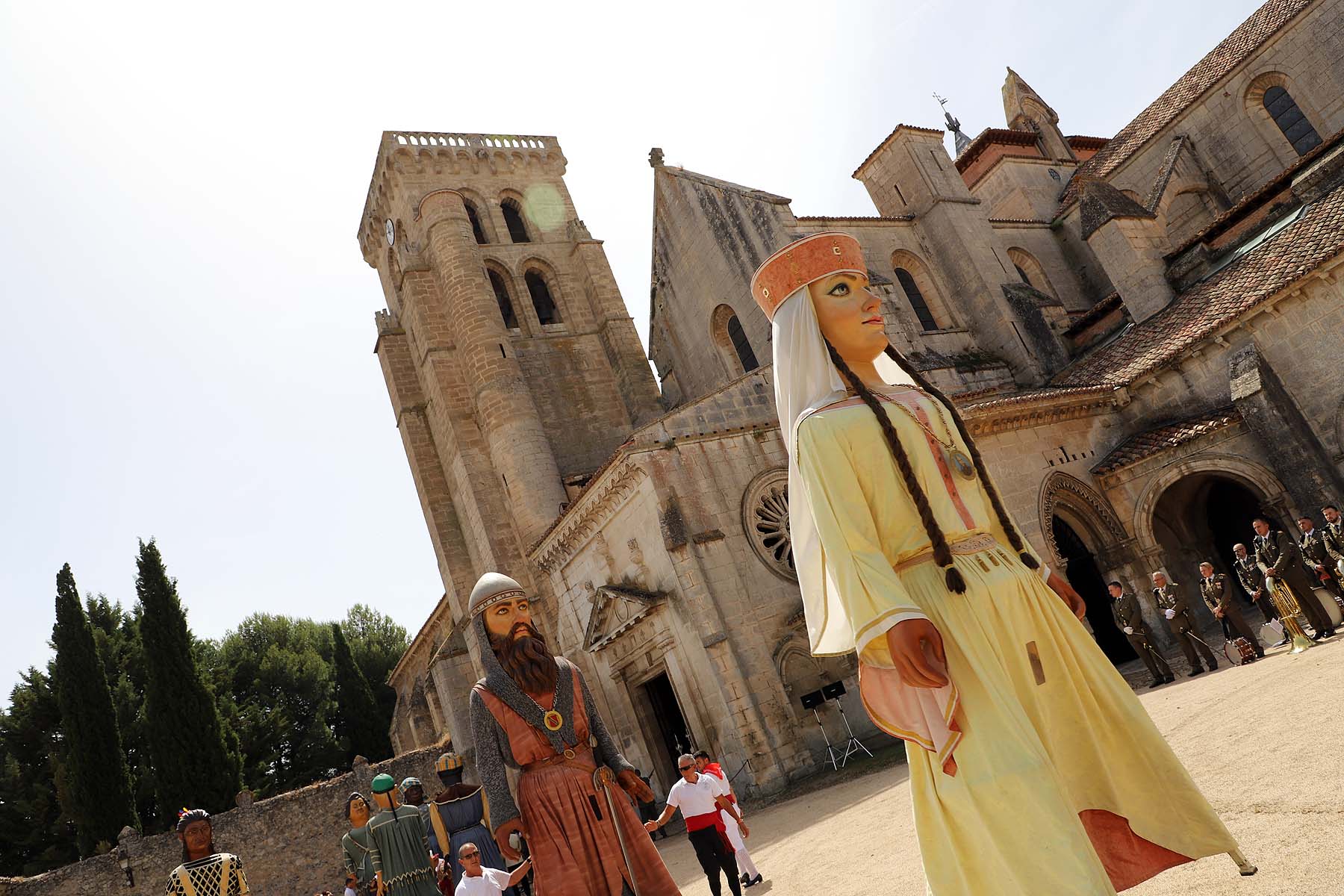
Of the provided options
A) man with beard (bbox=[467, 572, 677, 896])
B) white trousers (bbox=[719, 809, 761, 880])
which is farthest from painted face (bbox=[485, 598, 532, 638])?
white trousers (bbox=[719, 809, 761, 880])

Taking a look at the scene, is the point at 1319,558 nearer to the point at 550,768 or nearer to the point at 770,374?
the point at 770,374

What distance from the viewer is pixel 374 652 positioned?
42438 millimetres

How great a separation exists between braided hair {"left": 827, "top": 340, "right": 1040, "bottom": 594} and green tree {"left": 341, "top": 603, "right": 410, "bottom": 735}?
37348mm

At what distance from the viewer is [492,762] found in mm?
3744

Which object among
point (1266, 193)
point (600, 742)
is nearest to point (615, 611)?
point (600, 742)

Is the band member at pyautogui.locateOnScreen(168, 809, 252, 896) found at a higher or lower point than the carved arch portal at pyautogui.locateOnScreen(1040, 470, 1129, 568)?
lower

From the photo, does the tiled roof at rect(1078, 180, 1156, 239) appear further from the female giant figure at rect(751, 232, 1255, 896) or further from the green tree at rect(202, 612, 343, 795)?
the green tree at rect(202, 612, 343, 795)

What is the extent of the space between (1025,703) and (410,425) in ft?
79.7

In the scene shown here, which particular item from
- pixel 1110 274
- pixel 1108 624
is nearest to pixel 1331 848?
pixel 1108 624

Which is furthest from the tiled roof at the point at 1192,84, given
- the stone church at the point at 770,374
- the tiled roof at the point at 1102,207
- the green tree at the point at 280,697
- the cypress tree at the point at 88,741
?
the green tree at the point at 280,697

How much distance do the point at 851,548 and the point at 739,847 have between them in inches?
227

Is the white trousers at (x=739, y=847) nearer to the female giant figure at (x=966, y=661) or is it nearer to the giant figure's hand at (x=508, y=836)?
the giant figure's hand at (x=508, y=836)

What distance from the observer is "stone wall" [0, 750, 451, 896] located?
1745cm

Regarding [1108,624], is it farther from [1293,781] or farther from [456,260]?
[456,260]
